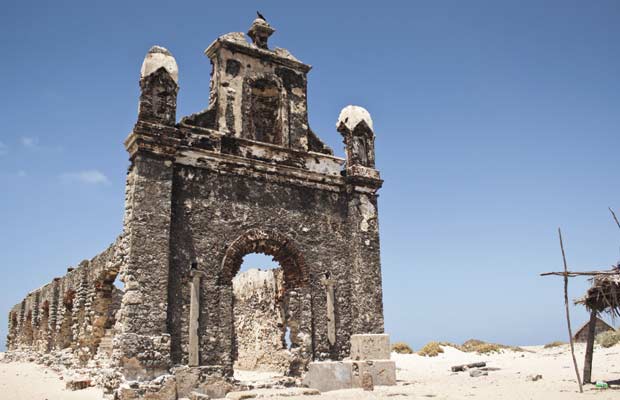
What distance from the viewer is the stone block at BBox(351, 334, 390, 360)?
12438 millimetres

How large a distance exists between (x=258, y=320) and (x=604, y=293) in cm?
1150

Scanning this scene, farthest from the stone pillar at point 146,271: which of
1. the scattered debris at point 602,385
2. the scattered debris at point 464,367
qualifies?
the scattered debris at point 464,367

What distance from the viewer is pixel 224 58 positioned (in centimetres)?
1382

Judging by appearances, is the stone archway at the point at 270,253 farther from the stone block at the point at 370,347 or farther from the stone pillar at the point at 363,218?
the stone block at the point at 370,347

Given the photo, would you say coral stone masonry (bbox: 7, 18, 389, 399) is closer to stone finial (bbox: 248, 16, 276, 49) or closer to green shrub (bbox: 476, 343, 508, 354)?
stone finial (bbox: 248, 16, 276, 49)

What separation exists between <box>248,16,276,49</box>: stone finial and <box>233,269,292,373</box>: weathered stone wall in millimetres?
7339

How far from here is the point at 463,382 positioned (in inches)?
543

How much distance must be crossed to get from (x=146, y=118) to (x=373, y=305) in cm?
692

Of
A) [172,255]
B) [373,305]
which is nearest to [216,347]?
[172,255]

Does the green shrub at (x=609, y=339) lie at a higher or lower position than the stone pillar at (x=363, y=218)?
lower

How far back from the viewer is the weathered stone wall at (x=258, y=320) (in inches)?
733

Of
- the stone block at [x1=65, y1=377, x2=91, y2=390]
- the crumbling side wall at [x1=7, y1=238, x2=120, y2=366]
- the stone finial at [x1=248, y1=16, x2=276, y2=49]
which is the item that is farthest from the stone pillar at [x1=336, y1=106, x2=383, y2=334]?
the stone block at [x1=65, y1=377, x2=91, y2=390]

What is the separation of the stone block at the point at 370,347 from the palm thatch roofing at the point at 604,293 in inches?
162

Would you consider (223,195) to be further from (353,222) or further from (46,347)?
(46,347)
